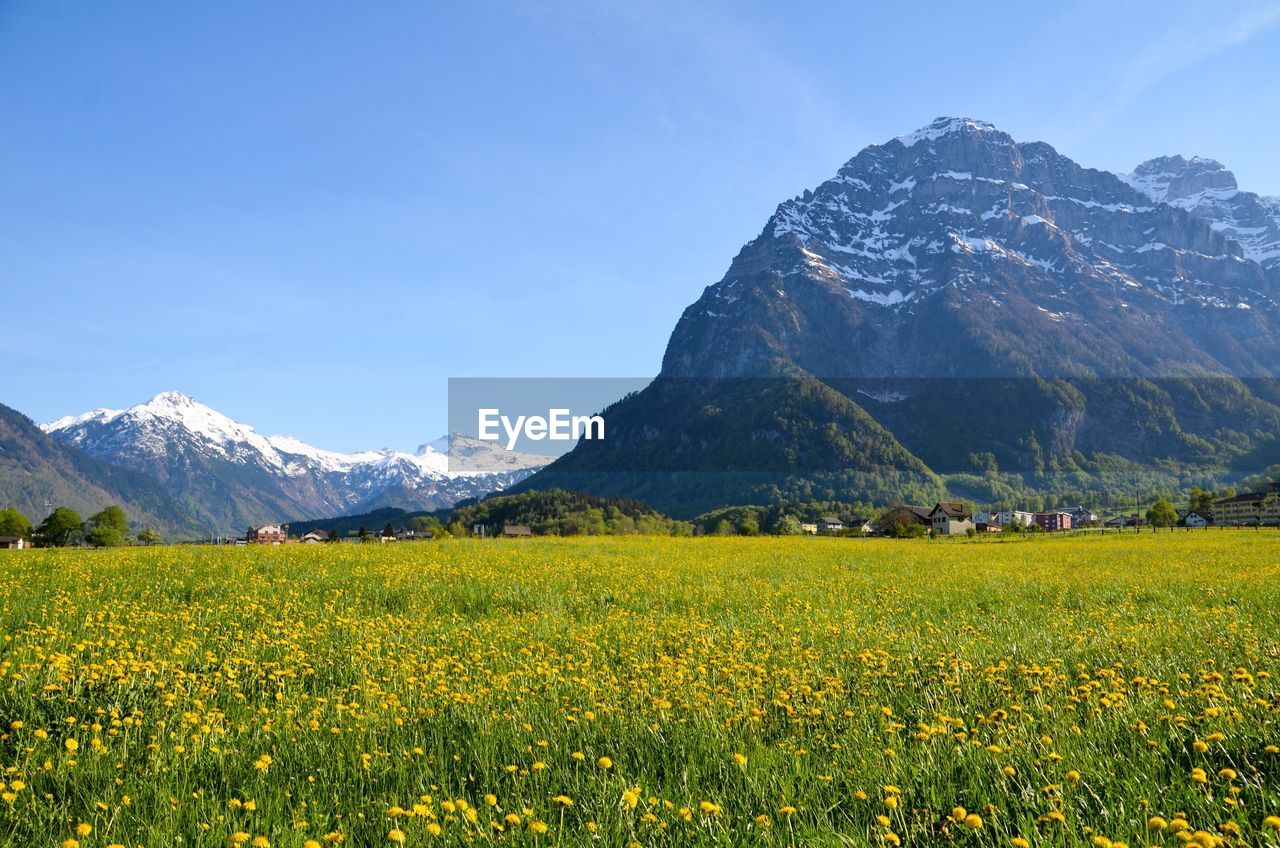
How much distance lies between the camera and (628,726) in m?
6.32

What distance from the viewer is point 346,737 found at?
612 cm

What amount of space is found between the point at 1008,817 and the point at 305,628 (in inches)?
396

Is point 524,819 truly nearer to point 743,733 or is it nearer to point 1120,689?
point 743,733

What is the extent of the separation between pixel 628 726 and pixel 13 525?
117324 mm

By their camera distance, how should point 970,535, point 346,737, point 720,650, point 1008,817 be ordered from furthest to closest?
point 970,535
point 720,650
point 346,737
point 1008,817

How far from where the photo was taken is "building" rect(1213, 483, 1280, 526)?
16512 centimetres

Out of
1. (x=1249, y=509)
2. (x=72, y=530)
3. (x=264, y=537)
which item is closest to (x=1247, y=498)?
(x=1249, y=509)

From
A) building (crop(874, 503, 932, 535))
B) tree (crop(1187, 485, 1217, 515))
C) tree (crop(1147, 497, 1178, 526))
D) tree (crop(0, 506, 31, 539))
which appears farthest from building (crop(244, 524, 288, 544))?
tree (crop(1187, 485, 1217, 515))

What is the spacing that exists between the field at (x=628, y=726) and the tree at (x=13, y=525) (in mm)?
105050

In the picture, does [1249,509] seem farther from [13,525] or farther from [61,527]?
[13,525]

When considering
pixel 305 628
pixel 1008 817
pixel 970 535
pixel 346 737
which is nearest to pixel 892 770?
pixel 1008 817

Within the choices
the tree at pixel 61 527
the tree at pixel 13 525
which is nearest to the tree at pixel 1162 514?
the tree at pixel 61 527

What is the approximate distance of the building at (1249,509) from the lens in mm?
165125

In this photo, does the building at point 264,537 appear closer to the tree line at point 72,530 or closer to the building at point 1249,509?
the tree line at point 72,530
